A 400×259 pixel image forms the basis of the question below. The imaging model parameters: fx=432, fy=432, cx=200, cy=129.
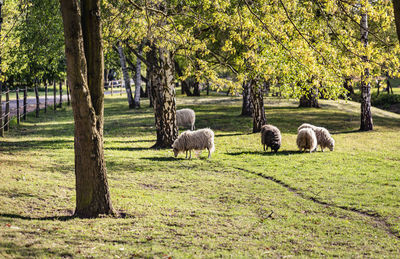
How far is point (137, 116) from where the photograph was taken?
34.7 m

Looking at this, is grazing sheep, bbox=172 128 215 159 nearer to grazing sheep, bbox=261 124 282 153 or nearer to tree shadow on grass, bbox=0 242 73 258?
grazing sheep, bbox=261 124 282 153

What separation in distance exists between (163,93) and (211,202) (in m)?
9.55

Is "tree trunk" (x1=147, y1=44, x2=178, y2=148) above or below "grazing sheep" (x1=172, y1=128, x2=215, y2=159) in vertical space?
above

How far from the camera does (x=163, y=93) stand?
2042 cm

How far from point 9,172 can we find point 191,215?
6003 millimetres

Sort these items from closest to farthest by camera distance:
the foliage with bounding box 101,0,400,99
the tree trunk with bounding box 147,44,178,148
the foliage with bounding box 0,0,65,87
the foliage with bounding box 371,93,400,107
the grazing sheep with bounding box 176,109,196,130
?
the foliage with bounding box 101,0,400,99, the tree trunk with bounding box 147,44,178,148, the foliage with bounding box 0,0,65,87, the grazing sheep with bounding box 176,109,196,130, the foliage with bounding box 371,93,400,107

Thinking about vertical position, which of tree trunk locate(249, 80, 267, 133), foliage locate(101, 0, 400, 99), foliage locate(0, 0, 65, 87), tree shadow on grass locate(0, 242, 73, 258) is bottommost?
tree shadow on grass locate(0, 242, 73, 258)

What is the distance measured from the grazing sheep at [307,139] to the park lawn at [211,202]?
0.65 metres

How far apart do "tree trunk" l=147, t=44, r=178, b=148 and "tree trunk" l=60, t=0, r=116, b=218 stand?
10.8 meters

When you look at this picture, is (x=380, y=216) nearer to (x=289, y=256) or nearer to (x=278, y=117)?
(x=289, y=256)

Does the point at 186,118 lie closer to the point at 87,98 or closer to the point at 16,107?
the point at 16,107

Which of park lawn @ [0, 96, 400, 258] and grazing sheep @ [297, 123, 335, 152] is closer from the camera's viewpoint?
park lawn @ [0, 96, 400, 258]

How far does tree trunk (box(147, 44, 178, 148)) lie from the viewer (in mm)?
20297

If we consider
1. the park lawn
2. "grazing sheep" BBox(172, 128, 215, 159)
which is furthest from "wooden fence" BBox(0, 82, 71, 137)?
"grazing sheep" BBox(172, 128, 215, 159)
